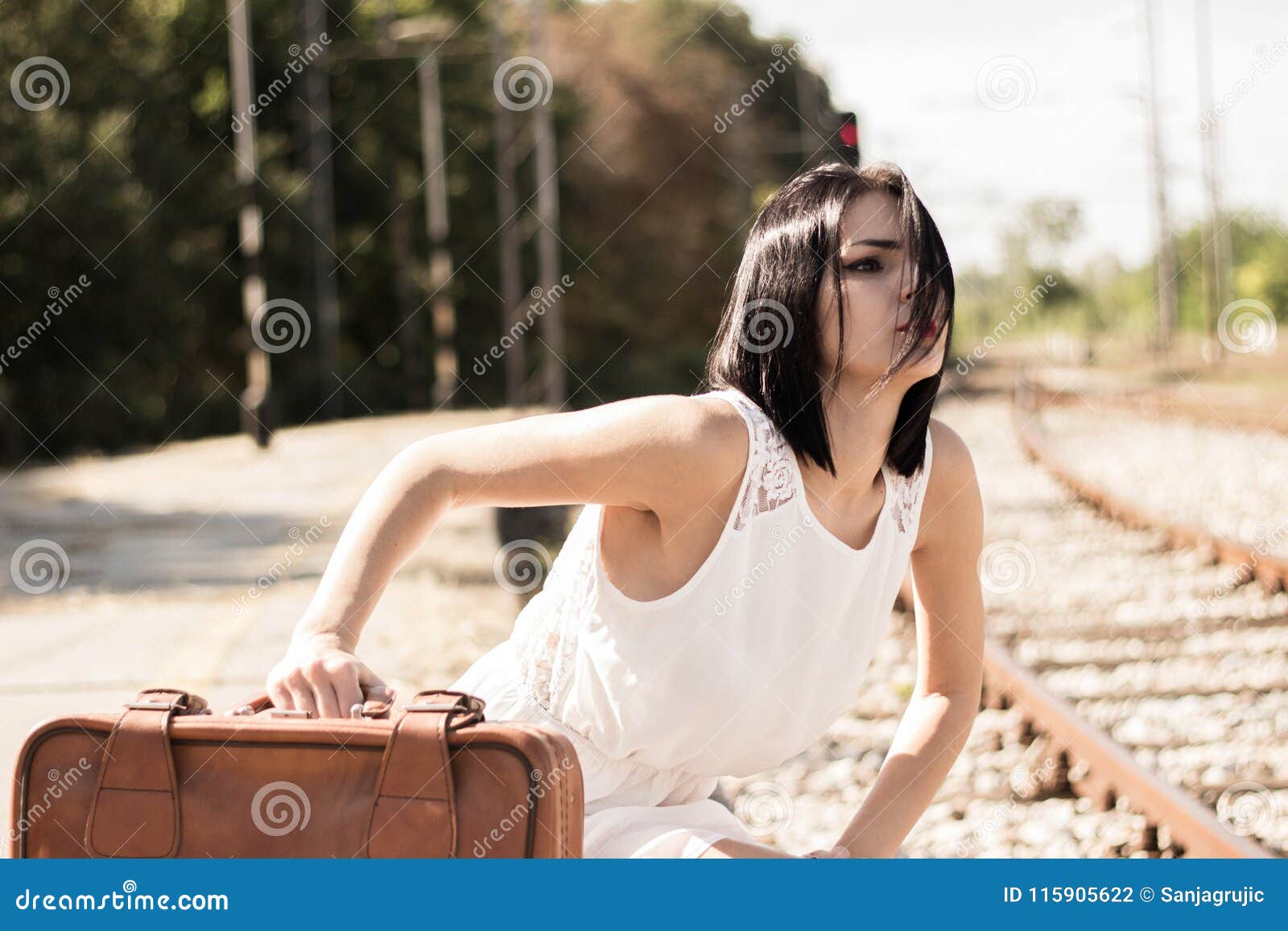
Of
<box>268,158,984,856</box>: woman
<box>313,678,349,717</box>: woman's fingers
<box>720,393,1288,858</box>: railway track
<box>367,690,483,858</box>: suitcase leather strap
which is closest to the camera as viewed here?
<box>367,690,483,858</box>: suitcase leather strap

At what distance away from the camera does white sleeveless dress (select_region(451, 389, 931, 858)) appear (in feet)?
6.70

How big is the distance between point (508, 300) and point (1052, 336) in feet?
170

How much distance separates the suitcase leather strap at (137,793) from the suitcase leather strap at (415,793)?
0.25m

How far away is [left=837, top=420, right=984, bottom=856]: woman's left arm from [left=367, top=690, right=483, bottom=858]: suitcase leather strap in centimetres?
85

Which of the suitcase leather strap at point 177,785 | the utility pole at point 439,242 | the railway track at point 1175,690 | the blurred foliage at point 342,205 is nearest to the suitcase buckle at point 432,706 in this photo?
the suitcase leather strap at point 177,785

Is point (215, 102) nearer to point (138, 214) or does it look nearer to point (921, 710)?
point (138, 214)

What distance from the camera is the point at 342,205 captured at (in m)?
38.7

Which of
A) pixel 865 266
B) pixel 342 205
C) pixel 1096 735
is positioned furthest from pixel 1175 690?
pixel 342 205

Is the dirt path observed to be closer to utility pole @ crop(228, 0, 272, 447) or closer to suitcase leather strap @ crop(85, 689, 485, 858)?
suitcase leather strap @ crop(85, 689, 485, 858)

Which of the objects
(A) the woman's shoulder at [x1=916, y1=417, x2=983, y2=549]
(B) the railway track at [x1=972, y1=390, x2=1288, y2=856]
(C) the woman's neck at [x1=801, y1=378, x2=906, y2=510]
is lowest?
(B) the railway track at [x1=972, y1=390, x2=1288, y2=856]

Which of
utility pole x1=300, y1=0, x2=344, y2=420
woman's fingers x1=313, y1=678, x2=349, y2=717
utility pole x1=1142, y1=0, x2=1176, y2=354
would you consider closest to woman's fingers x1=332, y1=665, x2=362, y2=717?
woman's fingers x1=313, y1=678, x2=349, y2=717

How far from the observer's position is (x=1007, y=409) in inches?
1041

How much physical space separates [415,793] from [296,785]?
0.15 metres

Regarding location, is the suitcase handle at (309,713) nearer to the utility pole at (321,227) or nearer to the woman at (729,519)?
the woman at (729,519)
